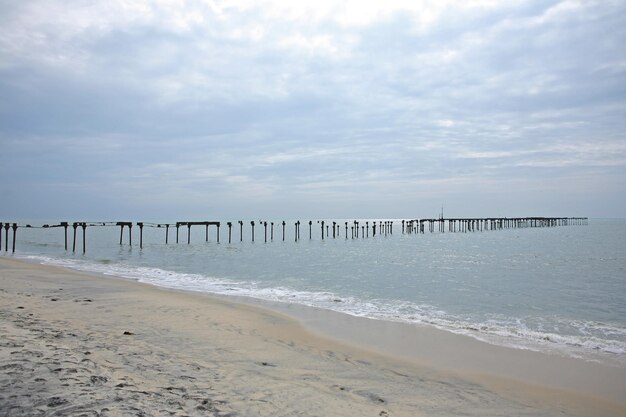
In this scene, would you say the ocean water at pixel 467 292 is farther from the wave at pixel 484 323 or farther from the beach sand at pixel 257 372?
the beach sand at pixel 257 372

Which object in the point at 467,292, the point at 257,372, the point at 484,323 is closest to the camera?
the point at 257,372

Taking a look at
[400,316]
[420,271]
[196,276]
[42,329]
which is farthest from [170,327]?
[420,271]

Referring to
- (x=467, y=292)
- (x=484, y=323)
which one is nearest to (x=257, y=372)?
(x=484, y=323)

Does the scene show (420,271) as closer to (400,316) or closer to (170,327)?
(400,316)

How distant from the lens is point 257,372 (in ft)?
20.0

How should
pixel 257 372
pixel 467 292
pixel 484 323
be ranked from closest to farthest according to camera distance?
pixel 257 372 → pixel 484 323 → pixel 467 292

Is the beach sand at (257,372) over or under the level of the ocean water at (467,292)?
over

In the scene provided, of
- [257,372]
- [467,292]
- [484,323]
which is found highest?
[257,372]

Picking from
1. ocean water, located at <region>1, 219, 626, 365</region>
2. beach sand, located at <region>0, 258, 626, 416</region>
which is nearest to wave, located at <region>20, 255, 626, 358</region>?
ocean water, located at <region>1, 219, 626, 365</region>

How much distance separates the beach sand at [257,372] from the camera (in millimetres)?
4504

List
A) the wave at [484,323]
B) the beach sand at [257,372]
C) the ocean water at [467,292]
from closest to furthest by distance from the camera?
the beach sand at [257,372] < the wave at [484,323] < the ocean water at [467,292]

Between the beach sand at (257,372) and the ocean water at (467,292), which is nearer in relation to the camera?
the beach sand at (257,372)

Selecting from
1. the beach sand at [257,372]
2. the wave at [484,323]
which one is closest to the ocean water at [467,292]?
the wave at [484,323]

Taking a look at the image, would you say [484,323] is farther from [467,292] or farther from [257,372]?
[257,372]
